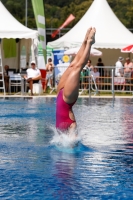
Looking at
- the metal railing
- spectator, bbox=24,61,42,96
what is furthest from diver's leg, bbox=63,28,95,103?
spectator, bbox=24,61,42,96

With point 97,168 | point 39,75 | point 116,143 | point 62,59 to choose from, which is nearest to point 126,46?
point 62,59

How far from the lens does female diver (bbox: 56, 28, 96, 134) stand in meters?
9.05

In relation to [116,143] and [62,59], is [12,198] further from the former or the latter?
[62,59]

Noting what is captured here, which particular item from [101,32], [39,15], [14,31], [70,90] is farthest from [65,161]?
[101,32]

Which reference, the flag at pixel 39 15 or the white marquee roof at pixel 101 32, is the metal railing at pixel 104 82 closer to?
the flag at pixel 39 15

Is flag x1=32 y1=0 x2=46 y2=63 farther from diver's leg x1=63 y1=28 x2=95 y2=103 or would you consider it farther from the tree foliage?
the tree foliage

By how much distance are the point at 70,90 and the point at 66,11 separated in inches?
3458

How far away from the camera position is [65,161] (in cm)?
820

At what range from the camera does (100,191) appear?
6.32 metres

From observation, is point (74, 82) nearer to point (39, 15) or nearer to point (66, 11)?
point (39, 15)

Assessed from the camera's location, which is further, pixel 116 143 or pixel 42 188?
pixel 116 143

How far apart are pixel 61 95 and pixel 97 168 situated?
183 centimetres

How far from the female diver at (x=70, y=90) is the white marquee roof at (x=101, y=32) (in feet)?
67.9

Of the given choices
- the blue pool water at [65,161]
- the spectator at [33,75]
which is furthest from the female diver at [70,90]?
the spectator at [33,75]
